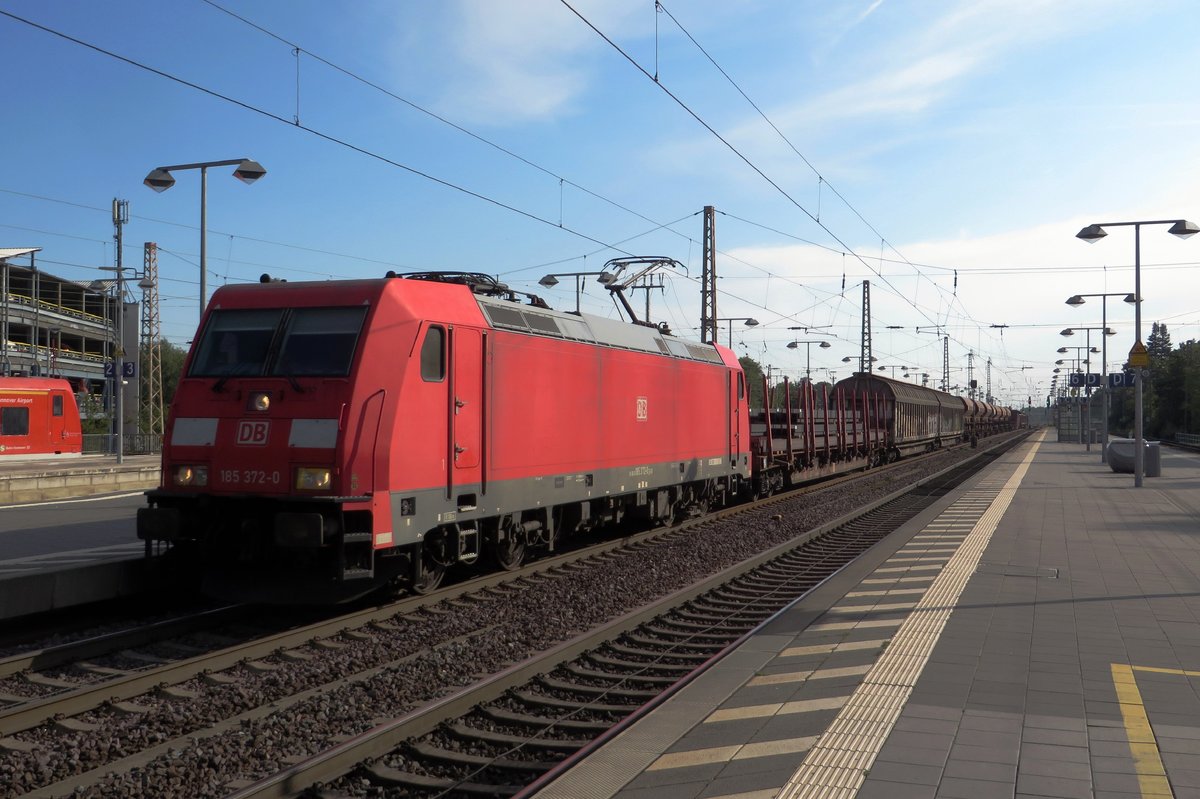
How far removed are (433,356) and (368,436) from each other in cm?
131

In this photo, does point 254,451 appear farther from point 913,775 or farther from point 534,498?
point 913,775

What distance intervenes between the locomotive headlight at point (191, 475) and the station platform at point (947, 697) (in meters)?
5.30

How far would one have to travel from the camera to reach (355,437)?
9.06m

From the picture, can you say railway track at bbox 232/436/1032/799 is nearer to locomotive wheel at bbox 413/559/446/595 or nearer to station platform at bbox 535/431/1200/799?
station platform at bbox 535/431/1200/799

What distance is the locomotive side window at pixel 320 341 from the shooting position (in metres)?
9.45

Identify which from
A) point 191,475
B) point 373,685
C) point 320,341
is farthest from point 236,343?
point 373,685

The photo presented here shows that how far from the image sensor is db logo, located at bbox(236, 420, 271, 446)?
9.39 m

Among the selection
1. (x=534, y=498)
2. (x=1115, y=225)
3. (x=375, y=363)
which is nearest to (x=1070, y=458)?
(x=1115, y=225)

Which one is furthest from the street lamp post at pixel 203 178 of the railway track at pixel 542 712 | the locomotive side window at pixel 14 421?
the locomotive side window at pixel 14 421

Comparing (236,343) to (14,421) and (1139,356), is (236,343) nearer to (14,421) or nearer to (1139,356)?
(1139,356)

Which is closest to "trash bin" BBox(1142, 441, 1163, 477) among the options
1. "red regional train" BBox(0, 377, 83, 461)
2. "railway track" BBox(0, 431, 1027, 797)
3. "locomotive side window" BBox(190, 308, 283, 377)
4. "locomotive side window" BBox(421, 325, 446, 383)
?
"railway track" BBox(0, 431, 1027, 797)

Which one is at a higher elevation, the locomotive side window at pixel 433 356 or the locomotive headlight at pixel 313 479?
the locomotive side window at pixel 433 356

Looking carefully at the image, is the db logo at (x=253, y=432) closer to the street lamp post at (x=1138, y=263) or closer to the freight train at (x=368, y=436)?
the freight train at (x=368, y=436)

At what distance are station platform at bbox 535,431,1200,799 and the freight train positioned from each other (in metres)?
3.60
